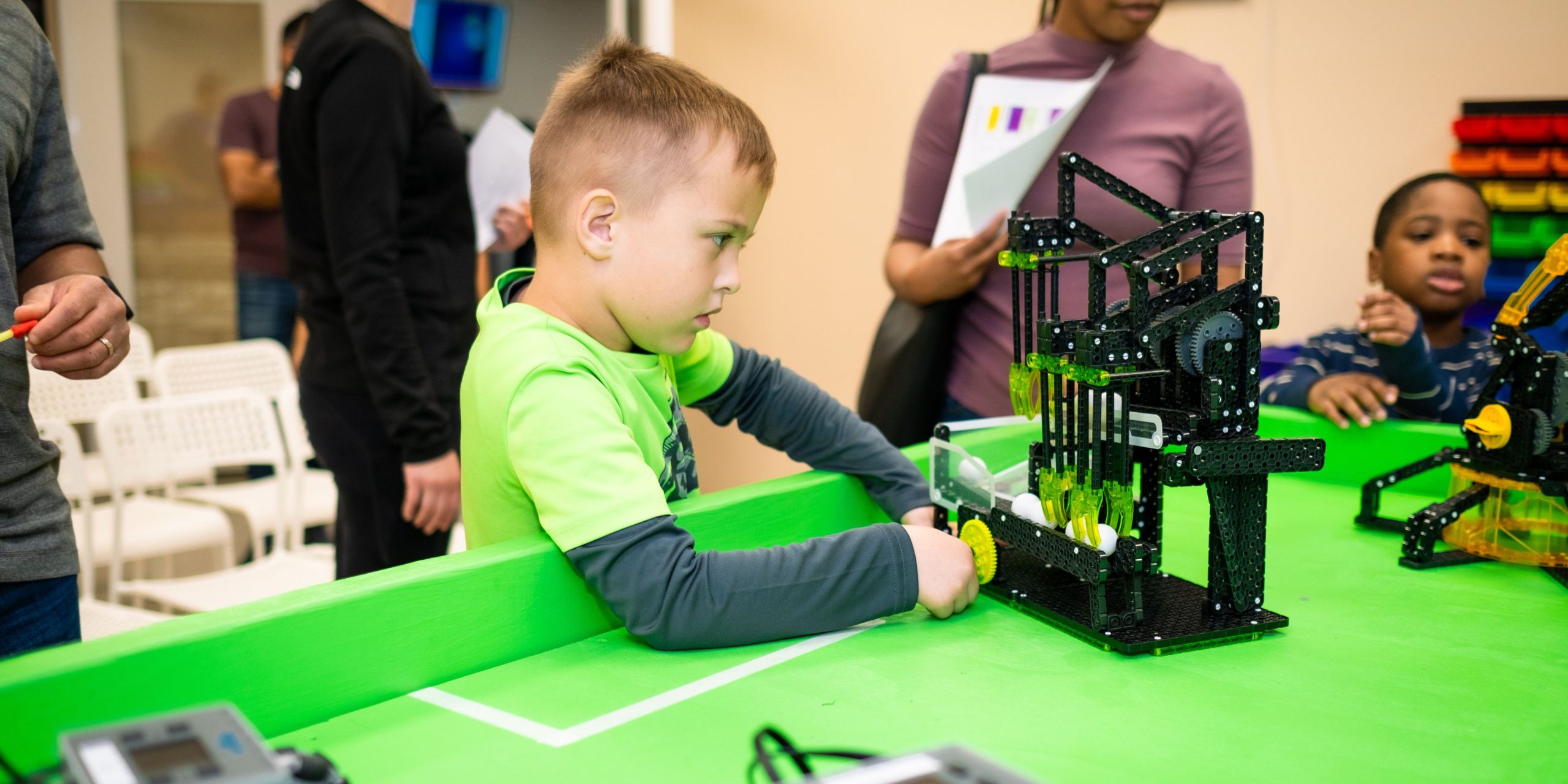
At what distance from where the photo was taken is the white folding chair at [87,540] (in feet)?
6.14

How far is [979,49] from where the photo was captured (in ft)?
10.4

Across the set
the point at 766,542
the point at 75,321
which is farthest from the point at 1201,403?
the point at 75,321

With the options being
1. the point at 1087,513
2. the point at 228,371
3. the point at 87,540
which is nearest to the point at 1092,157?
the point at 1087,513

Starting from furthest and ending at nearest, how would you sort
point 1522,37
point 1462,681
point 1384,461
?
point 1522,37, point 1384,461, point 1462,681

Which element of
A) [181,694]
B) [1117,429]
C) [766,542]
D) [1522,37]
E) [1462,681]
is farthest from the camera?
[1522,37]

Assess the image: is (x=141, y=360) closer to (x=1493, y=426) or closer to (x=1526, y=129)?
(x=1493, y=426)

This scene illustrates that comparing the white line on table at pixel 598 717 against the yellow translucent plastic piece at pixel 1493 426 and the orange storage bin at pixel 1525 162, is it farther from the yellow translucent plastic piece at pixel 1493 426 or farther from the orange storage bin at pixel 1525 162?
the orange storage bin at pixel 1525 162

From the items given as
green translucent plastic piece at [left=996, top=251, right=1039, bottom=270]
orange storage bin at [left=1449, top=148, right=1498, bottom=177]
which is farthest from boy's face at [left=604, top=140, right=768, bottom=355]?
orange storage bin at [left=1449, top=148, right=1498, bottom=177]

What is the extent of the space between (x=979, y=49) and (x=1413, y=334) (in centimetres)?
181

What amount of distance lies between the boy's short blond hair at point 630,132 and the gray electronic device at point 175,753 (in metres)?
0.58

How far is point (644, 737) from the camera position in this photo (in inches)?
29.4

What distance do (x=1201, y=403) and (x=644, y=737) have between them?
0.52 metres

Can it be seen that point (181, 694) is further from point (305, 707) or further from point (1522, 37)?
point (1522, 37)

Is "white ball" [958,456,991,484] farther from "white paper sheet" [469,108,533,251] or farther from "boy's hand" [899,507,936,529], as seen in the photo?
"white paper sheet" [469,108,533,251]
